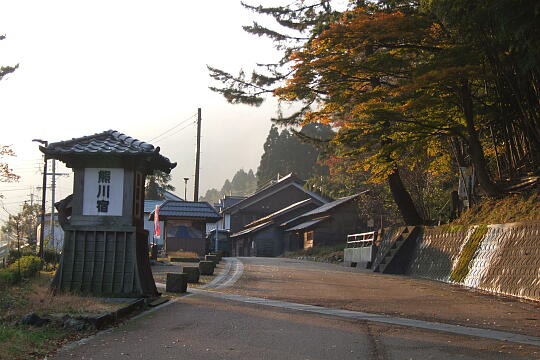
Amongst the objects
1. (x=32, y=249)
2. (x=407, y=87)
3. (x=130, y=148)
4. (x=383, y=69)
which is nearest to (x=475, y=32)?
(x=407, y=87)

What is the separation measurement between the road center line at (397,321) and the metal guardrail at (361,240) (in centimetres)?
1807

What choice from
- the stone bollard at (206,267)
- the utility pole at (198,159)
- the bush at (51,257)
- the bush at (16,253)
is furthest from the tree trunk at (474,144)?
the utility pole at (198,159)

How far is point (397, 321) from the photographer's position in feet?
31.7

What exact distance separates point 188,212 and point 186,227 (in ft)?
3.14

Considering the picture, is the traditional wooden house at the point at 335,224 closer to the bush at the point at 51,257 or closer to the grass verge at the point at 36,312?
the bush at the point at 51,257

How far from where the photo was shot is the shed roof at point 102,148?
38.3 ft

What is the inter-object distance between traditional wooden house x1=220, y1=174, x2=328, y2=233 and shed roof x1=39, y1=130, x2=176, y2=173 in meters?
47.7

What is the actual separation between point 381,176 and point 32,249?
15.3m

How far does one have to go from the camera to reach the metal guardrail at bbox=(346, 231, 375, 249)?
30.5 meters

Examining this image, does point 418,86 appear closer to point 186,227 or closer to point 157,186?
point 186,227

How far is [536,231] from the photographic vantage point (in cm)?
1415

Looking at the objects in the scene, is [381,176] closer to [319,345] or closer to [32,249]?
[32,249]

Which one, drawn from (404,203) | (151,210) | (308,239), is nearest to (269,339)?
(404,203)

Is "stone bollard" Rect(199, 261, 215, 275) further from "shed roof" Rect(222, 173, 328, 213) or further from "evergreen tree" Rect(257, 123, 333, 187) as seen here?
"evergreen tree" Rect(257, 123, 333, 187)
